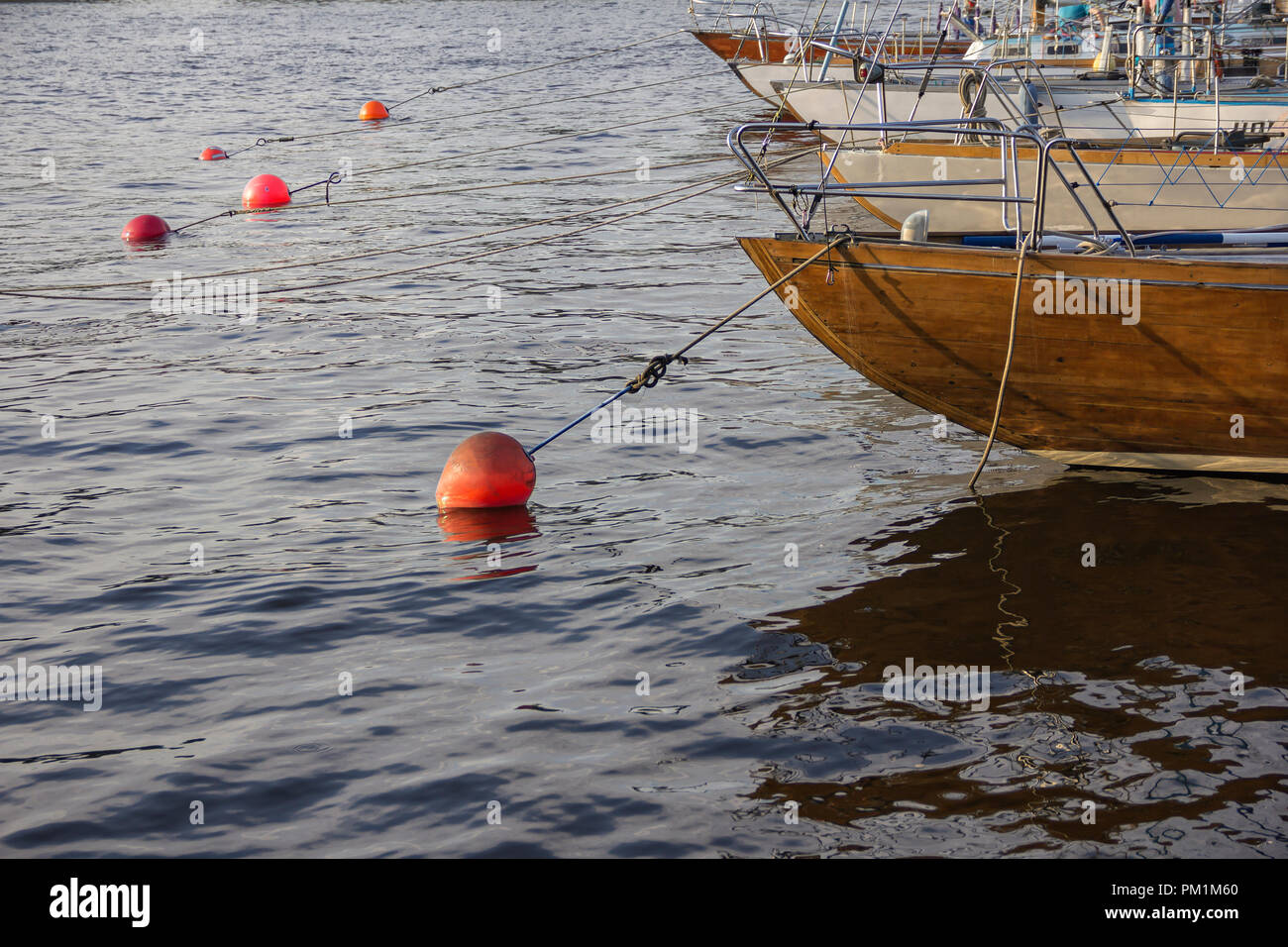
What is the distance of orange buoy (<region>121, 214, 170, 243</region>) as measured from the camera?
Answer: 17.1 meters

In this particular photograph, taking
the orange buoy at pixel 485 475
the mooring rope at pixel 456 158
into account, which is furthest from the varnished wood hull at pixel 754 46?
the orange buoy at pixel 485 475

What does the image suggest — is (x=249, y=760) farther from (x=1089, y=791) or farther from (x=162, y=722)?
(x=1089, y=791)

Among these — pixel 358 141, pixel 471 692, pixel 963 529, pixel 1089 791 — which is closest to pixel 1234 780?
pixel 1089 791

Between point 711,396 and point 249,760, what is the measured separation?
567 centimetres

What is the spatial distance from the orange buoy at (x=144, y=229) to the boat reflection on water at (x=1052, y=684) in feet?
42.6

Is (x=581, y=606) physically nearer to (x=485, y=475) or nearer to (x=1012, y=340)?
(x=485, y=475)

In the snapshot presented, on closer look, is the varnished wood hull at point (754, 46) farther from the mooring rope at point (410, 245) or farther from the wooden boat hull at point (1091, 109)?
the wooden boat hull at point (1091, 109)

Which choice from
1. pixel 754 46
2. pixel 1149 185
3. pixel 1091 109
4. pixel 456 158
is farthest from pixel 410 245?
pixel 754 46

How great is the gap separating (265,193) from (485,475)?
13.1 m

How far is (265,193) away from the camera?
19.2m

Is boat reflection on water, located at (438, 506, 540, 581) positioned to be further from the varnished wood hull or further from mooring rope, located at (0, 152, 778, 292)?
the varnished wood hull

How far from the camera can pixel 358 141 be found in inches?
1056

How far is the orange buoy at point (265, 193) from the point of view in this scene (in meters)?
19.2

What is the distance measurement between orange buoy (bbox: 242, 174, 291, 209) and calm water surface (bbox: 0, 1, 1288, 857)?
567 centimetres
